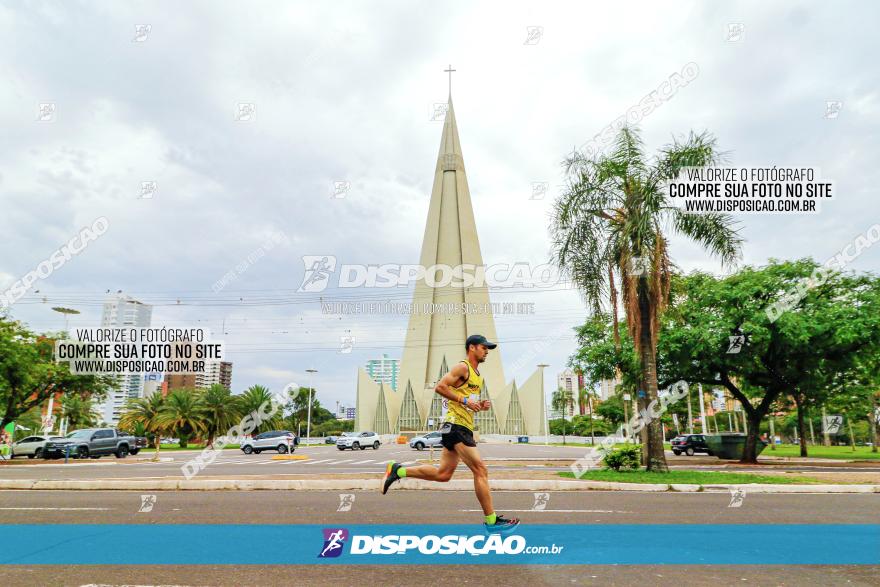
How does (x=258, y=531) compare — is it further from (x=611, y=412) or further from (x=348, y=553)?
(x=611, y=412)

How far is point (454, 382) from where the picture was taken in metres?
5.30

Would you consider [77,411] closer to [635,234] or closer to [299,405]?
[299,405]

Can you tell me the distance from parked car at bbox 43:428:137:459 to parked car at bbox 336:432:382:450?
47.9 feet

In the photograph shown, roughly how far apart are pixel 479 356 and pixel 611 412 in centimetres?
8350

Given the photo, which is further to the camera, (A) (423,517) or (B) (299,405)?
(B) (299,405)

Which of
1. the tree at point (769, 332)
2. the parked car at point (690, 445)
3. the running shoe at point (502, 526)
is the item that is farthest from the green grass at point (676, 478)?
the parked car at point (690, 445)

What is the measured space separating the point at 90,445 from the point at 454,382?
102ft

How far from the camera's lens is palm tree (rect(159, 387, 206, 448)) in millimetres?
47125

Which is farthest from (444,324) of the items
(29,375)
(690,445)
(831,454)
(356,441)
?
(29,375)

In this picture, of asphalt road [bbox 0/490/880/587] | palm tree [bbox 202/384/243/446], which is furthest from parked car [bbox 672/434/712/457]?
palm tree [bbox 202/384/243/446]

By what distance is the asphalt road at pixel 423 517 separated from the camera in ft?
15.0

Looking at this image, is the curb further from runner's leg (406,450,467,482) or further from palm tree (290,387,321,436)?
palm tree (290,387,321,436)

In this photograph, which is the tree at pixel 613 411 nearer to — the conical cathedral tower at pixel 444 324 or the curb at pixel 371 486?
the conical cathedral tower at pixel 444 324

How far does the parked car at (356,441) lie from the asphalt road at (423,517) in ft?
101
